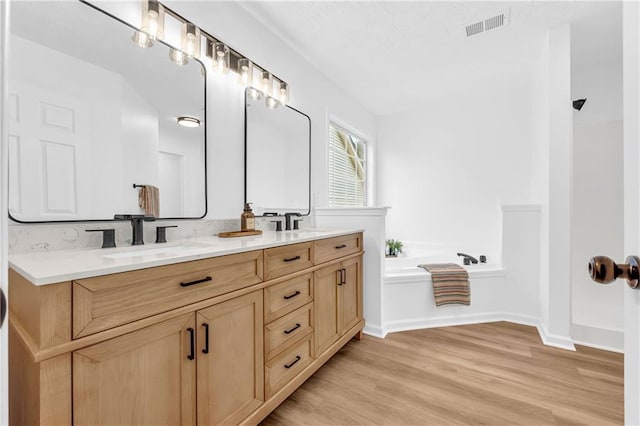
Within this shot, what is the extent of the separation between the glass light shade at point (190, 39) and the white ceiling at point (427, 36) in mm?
614

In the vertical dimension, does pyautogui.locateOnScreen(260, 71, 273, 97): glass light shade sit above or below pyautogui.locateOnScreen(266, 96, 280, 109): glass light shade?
above

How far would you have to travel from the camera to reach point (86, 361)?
2.51ft

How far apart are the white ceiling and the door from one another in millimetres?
1923

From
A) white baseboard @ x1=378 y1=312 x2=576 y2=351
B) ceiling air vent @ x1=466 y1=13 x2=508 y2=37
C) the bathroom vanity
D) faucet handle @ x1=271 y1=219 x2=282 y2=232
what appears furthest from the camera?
white baseboard @ x1=378 y1=312 x2=576 y2=351

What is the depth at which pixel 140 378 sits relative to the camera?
0.88m

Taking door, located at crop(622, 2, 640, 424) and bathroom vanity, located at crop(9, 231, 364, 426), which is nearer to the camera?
door, located at crop(622, 2, 640, 424)

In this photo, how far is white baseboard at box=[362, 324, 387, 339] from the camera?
8.00 ft

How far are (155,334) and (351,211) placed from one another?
1.91 meters

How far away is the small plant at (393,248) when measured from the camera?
3.81 metres

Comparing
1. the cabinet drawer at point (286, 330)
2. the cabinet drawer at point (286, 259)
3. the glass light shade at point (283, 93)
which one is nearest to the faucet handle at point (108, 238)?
the cabinet drawer at point (286, 259)

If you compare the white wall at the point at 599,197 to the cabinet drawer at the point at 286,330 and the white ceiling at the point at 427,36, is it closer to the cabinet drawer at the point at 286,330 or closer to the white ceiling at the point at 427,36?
the white ceiling at the point at 427,36

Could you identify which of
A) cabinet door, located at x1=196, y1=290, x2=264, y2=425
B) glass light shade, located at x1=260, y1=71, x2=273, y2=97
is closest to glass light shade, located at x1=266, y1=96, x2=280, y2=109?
glass light shade, located at x1=260, y1=71, x2=273, y2=97

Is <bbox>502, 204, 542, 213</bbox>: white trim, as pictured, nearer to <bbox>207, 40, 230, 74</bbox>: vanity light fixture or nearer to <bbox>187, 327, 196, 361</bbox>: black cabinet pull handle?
<bbox>207, 40, 230, 74</bbox>: vanity light fixture

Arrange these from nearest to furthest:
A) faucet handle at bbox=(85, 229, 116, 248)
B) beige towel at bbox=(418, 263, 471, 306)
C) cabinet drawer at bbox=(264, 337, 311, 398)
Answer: faucet handle at bbox=(85, 229, 116, 248), cabinet drawer at bbox=(264, 337, 311, 398), beige towel at bbox=(418, 263, 471, 306)
